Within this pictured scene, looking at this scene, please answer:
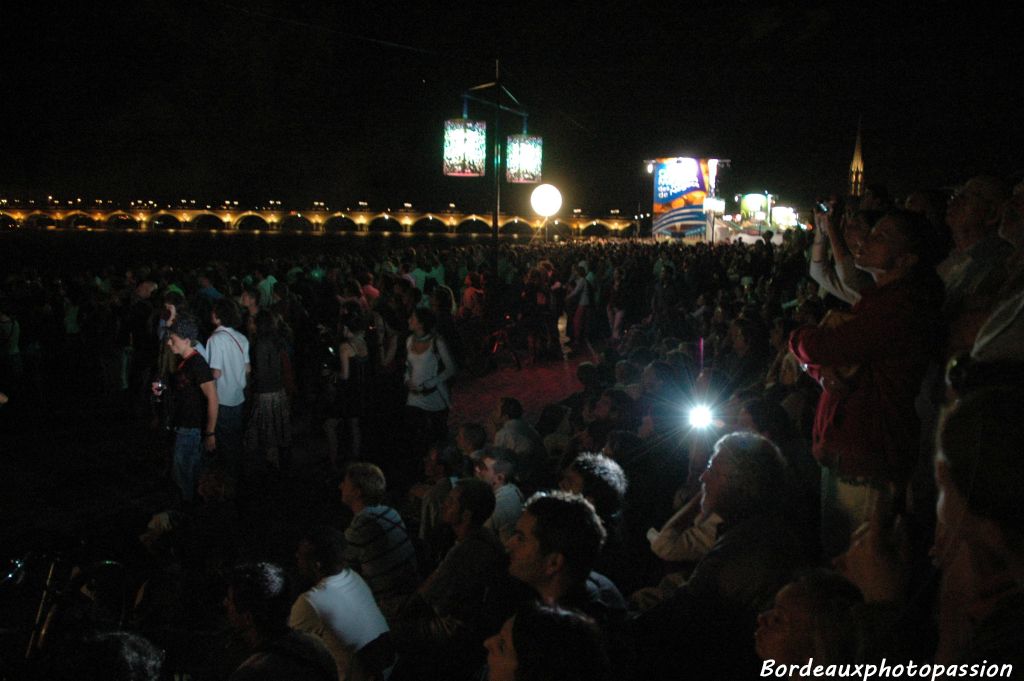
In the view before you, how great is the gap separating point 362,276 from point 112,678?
1009cm

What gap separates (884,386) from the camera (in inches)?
107

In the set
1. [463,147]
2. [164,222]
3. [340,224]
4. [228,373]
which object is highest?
[340,224]

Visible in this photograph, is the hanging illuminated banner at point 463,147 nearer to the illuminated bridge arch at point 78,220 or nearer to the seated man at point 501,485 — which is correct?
the seated man at point 501,485

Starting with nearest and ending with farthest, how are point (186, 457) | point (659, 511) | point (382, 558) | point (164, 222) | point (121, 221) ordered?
point (382, 558) → point (659, 511) → point (186, 457) → point (121, 221) → point (164, 222)

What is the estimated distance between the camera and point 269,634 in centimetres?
287

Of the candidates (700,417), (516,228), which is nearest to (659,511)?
(700,417)

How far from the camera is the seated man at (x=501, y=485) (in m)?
4.12

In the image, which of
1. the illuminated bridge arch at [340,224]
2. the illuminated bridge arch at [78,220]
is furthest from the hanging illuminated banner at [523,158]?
the illuminated bridge arch at [78,220]

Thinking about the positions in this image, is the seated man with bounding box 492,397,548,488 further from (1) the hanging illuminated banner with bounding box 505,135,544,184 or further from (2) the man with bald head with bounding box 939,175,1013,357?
(1) the hanging illuminated banner with bounding box 505,135,544,184

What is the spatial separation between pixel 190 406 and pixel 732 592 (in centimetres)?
481

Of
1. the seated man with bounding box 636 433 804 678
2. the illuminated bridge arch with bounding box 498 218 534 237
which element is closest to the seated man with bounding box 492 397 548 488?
the seated man with bounding box 636 433 804 678

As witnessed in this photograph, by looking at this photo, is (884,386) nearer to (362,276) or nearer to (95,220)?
(362,276)

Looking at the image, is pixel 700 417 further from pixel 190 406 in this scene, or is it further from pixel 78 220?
pixel 78 220

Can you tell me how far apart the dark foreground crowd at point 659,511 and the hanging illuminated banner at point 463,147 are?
38.0 feet
